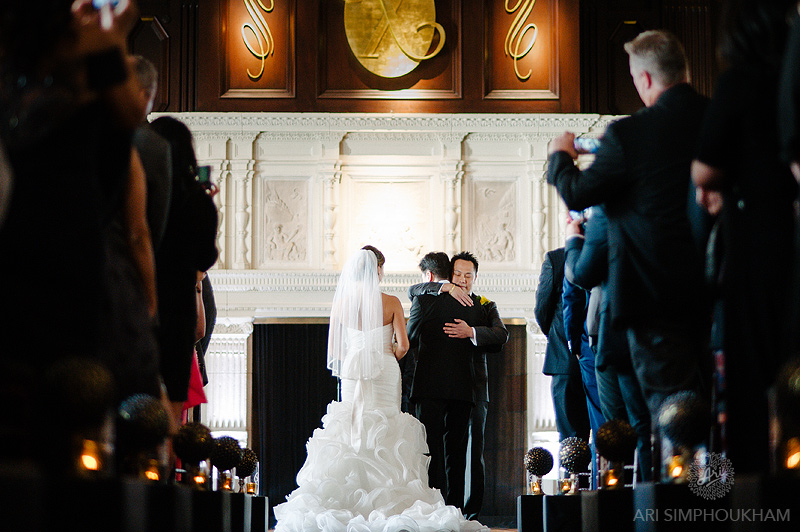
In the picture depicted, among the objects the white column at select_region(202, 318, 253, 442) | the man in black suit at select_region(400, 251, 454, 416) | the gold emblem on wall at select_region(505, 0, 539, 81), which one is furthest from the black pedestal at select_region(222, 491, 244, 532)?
the gold emblem on wall at select_region(505, 0, 539, 81)

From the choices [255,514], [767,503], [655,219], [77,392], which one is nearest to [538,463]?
[255,514]

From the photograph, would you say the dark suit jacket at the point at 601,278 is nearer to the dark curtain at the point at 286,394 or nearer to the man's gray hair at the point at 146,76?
the man's gray hair at the point at 146,76

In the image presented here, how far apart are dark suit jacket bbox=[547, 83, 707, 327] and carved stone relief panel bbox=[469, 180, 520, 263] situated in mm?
7091

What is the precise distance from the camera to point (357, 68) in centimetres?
1040

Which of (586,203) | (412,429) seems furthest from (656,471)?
(412,429)

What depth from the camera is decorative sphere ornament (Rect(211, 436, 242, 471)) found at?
14.2 feet

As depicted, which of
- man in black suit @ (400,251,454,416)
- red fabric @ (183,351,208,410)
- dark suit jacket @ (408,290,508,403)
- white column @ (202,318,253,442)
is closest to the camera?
Answer: red fabric @ (183,351,208,410)

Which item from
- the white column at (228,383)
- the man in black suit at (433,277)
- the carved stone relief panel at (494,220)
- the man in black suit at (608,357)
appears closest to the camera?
the man in black suit at (608,357)

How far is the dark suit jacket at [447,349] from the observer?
6926mm

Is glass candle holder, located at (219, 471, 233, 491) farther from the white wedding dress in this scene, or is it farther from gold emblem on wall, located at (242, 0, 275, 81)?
gold emblem on wall, located at (242, 0, 275, 81)

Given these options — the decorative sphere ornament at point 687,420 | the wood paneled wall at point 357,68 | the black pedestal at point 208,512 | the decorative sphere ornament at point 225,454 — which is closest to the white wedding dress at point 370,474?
the decorative sphere ornament at point 225,454

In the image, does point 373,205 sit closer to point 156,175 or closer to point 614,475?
point 156,175

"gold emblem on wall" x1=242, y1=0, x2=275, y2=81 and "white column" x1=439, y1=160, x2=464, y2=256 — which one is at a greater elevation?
"gold emblem on wall" x1=242, y1=0, x2=275, y2=81

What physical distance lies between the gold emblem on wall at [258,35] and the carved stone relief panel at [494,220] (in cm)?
255
